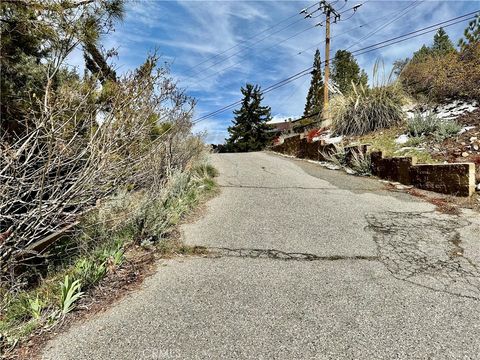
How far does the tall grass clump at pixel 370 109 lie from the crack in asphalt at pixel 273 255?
6490 mm

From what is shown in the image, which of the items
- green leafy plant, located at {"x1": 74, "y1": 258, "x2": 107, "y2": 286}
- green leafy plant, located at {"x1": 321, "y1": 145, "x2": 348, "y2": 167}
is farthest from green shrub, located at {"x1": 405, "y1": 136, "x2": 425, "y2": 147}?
green leafy plant, located at {"x1": 74, "y1": 258, "x2": 107, "y2": 286}

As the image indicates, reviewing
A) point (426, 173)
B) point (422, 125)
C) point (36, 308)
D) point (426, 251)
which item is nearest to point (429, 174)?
point (426, 173)

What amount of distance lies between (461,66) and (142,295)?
9528 millimetres

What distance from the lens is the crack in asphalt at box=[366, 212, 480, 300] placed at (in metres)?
3.12

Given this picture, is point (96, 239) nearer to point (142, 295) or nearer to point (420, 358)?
point (142, 295)

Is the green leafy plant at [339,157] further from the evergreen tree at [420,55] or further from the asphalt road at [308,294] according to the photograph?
the evergreen tree at [420,55]

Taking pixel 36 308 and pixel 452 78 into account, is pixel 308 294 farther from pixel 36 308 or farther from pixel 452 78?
pixel 452 78

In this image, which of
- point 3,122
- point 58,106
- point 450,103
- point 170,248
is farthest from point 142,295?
point 450,103

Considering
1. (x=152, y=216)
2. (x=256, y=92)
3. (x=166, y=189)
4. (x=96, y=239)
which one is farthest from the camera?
(x=256, y=92)

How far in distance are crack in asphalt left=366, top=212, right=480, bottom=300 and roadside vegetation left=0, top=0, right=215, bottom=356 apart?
7.62 ft

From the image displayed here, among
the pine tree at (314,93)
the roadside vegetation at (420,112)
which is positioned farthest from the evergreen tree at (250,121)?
the roadside vegetation at (420,112)

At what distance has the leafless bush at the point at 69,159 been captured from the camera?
2.83 m

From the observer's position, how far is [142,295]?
309cm

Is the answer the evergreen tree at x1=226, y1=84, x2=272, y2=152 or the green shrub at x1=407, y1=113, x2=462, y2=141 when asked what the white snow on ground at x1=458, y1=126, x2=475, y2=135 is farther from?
the evergreen tree at x1=226, y1=84, x2=272, y2=152
